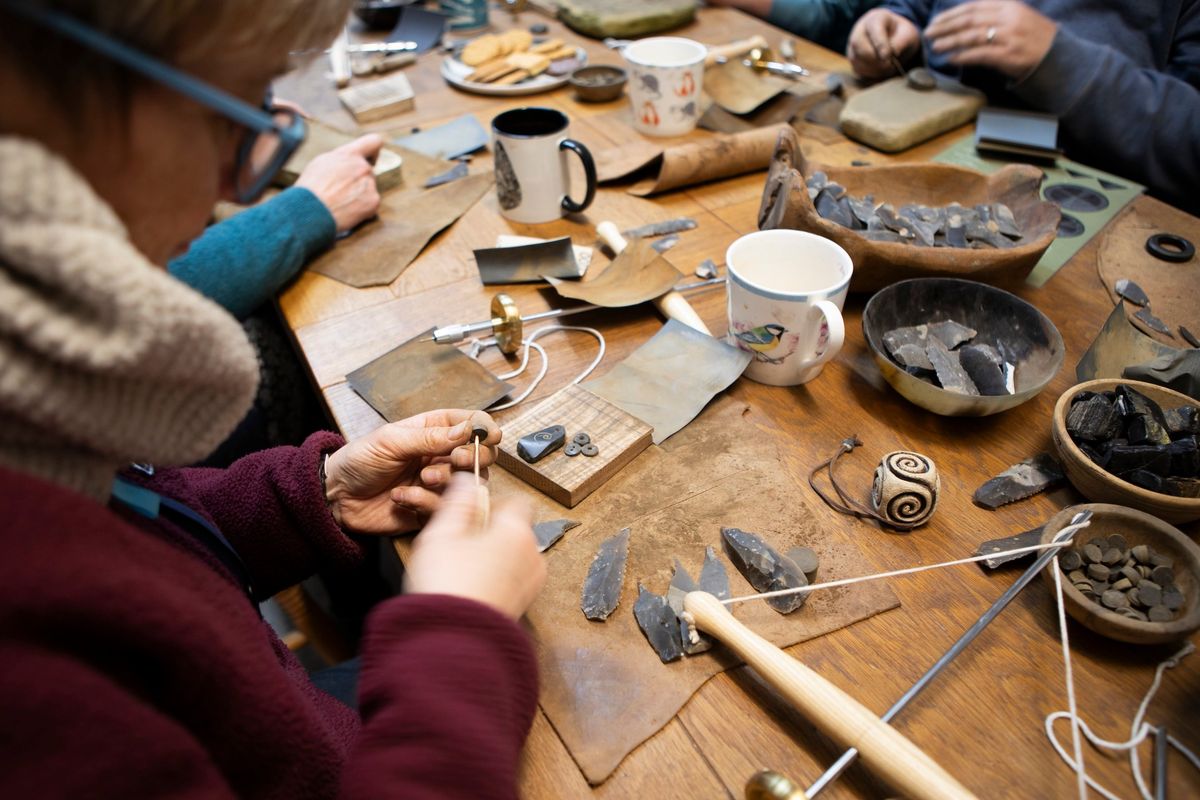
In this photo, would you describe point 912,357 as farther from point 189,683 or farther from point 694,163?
point 189,683

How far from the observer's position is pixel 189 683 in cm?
52

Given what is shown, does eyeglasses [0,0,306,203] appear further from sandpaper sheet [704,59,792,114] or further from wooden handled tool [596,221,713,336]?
sandpaper sheet [704,59,792,114]

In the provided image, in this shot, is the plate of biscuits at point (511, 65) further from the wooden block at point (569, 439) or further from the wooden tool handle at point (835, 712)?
the wooden tool handle at point (835, 712)

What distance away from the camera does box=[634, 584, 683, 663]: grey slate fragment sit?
688 mm

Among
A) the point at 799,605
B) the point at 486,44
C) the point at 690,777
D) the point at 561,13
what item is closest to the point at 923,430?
the point at 799,605

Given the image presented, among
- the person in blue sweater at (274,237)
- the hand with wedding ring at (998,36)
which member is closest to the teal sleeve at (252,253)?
the person in blue sweater at (274,237)

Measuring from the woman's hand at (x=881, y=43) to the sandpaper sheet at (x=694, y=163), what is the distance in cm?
47

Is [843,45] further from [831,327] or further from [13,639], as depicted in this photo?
[13,639]

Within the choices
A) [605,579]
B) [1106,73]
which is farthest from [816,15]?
[605,579]

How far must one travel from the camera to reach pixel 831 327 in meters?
0.90

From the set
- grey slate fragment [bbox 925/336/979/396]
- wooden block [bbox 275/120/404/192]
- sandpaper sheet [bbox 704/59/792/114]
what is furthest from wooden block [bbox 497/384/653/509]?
sandpaper sheet [bbox 704/59/792/114]

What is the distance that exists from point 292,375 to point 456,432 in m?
0.71

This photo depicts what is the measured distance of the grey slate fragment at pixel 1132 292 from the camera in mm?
1107

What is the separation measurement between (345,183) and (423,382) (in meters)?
0.52
